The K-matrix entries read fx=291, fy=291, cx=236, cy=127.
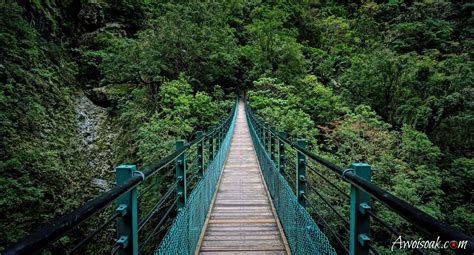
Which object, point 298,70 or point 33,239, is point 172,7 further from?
point 33,239

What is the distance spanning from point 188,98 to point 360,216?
51.2 feet

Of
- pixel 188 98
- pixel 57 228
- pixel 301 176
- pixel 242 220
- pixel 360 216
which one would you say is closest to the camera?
pixel 57 228

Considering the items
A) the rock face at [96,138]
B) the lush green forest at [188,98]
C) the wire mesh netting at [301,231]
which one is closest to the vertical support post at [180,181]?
the wire mesh netting at [301,231]

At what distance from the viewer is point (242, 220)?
15.4 ft

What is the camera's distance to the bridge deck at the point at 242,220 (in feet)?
12.1

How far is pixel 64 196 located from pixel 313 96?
15.9m

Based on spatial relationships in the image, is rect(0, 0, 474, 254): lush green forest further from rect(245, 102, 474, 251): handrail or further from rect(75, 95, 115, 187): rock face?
rect(245, 102, 474, 251): handrail

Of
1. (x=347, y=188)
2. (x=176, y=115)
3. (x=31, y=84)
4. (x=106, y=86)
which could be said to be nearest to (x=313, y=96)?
(x=176, y=115)

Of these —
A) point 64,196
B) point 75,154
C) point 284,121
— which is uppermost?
point 284,121

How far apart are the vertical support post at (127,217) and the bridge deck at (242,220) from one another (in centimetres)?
203

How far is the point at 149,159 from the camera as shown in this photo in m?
11.7

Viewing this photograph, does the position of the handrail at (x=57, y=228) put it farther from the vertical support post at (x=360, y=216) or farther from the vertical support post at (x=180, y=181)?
the vertical support post at (x=180, y=181)

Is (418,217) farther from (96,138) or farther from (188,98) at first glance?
(96,138)

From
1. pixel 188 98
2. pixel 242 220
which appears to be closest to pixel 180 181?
pixel 242 220
